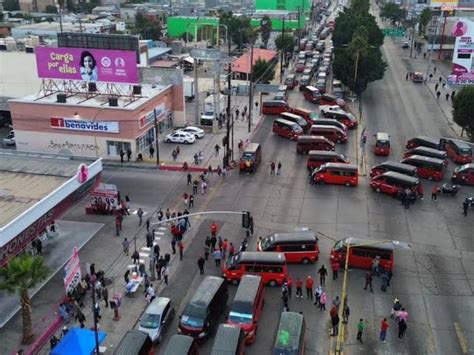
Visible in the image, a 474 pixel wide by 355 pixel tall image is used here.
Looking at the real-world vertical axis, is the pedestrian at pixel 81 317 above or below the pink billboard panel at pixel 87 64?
below

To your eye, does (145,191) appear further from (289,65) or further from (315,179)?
(289,65)

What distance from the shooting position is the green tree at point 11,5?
182 m

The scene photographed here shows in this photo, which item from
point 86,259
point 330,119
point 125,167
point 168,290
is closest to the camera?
point 168,290

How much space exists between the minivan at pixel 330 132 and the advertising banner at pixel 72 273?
32180 mm

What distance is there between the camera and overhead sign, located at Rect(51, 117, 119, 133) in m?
49.2

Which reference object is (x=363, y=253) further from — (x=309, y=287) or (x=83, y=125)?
(x=83, y=125)

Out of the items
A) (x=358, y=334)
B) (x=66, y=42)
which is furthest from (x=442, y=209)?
(x=66, y=42)

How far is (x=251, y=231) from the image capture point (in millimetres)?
35375

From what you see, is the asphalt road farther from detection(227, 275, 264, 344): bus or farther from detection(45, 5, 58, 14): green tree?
detection(45, 5, 58, 14): green tree

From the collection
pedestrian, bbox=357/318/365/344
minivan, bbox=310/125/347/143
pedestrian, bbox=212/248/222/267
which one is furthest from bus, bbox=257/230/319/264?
minivan, bbox=310/125/347/143

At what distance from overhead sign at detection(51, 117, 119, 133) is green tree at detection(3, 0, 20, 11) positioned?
153 meters

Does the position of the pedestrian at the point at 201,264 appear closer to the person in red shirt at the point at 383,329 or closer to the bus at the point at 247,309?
the bus at the point at 247,309

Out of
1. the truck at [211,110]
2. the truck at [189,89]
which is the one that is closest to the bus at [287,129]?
the truck at [211,110]

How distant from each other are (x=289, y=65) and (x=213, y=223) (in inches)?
2797
